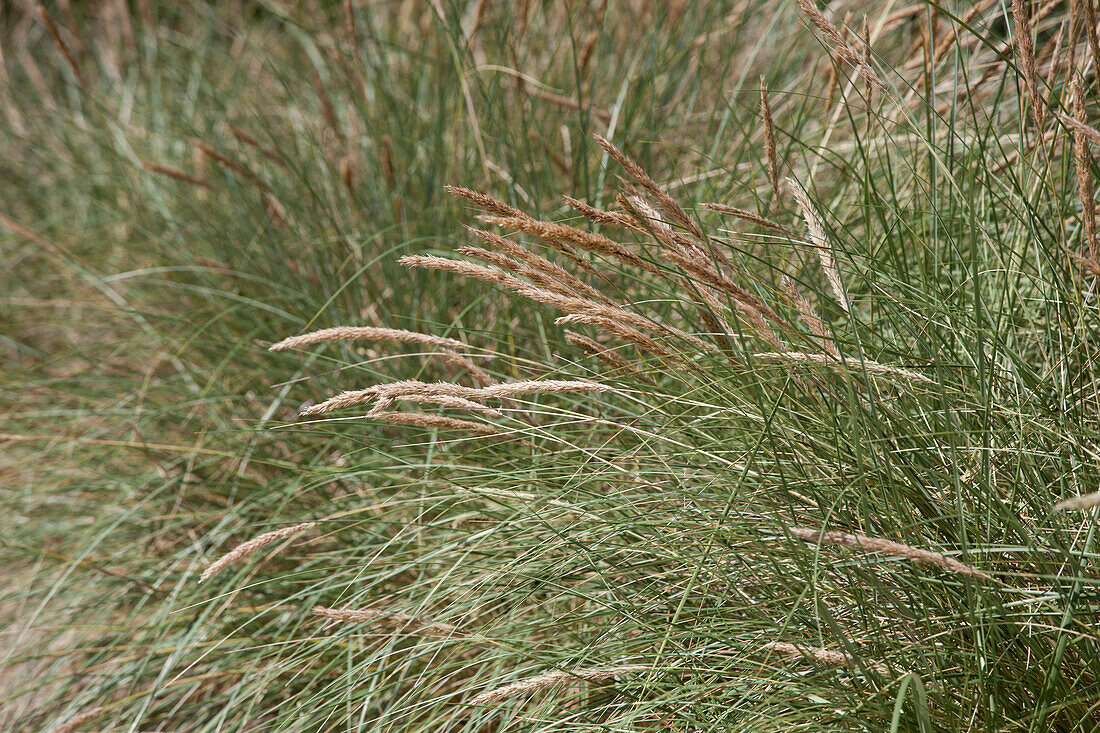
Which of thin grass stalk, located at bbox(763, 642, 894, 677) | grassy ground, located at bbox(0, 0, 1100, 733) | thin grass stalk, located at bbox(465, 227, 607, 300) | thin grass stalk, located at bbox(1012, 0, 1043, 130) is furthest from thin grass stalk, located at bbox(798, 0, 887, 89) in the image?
thin grass stalk, located at bbox(763, 642, 894, 677)

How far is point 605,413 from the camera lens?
146 centimetres

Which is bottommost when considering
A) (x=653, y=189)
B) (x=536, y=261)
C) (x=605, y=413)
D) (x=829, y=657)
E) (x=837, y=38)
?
(x=605, y=413)

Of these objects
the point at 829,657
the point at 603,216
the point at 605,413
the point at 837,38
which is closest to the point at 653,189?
the point at 603,216

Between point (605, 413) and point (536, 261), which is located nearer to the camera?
point (536, 261)

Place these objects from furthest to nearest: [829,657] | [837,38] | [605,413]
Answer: [605,413] < [837,38] < [829,657]

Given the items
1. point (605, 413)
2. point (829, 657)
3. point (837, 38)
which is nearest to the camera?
point (829, 657)

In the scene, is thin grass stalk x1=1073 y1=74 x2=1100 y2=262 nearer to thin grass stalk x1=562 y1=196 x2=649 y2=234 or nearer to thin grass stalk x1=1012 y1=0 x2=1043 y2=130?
thin grass stalk x1=1012 y1=0 x2=1043 y2=130

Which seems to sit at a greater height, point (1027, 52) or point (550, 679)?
point (1027, 52)

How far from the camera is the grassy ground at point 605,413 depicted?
3.56 ft

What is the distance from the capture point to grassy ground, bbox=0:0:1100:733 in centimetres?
108

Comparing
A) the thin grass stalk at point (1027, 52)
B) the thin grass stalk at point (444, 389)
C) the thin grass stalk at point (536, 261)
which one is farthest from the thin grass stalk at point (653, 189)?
the thin grass stalk at point (1027, 52)

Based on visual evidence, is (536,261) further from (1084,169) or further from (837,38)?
(1084,169)

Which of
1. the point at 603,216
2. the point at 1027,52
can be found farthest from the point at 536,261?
the point at 1027,52

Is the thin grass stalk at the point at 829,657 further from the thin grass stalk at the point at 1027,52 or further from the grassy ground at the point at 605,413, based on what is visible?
the thin grass stalk at the point at 1027,52
